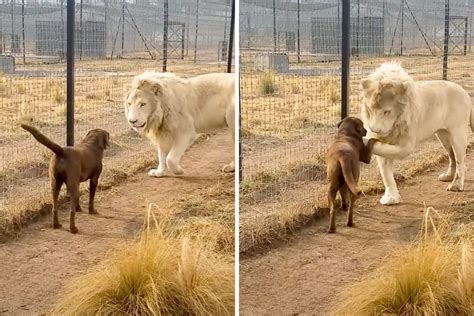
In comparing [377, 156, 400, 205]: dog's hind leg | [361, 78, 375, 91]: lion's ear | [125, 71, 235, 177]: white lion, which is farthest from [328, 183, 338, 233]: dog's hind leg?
[125, 71, 235, 177]: white lion

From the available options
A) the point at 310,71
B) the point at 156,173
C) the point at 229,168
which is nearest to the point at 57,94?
the point at 156,173

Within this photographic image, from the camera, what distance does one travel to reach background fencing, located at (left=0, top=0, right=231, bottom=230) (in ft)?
6.98

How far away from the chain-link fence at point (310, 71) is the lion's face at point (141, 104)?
1.13ft

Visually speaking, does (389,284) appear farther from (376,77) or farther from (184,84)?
(184,84)

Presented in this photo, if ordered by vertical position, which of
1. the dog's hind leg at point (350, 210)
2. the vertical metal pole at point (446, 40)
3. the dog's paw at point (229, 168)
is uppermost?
the vertical metal pole at point (446, 40)

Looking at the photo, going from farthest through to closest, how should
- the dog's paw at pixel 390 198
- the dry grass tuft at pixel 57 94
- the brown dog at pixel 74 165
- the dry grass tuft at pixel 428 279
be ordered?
1. the dry grass tuft at pixel 57 94
2. the brown dog at pixel 74 165
3. the dog's paw at pixel 390 198
4. the dry grass tuft at pixel 428 279

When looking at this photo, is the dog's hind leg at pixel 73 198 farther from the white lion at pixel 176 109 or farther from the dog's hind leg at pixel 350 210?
the dog's hind leg at pixel 350 210

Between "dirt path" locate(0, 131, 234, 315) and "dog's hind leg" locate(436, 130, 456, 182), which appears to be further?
"dirt path" locate(0, 131, 234, 315)

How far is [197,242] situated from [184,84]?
605mm

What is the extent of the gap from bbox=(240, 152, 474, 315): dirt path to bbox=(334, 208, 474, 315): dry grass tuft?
46mm

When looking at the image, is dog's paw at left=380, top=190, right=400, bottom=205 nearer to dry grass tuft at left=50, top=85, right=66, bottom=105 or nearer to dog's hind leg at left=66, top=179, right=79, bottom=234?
dog's hind leg at left=66, top=179, right=79, bottom=234

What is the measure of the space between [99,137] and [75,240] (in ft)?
1.17

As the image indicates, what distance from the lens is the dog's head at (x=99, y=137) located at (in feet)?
7.07

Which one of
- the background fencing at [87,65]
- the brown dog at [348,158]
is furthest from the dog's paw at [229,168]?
the brown dog at [348,158]
